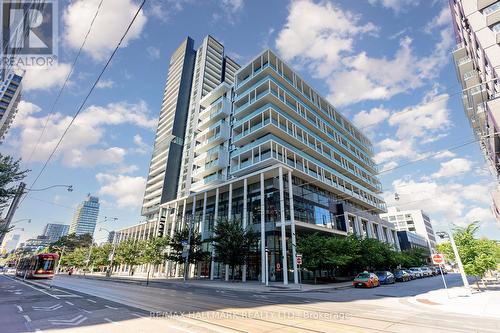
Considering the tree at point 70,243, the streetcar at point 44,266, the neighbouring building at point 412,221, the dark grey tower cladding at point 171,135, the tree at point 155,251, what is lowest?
the streetcar at point 44,266

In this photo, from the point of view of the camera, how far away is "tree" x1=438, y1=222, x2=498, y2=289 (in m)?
19.0

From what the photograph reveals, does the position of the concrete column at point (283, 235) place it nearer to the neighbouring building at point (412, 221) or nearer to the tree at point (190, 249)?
the tree at point (190, 249)

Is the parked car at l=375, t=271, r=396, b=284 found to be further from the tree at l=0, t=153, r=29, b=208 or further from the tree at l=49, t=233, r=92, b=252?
the tree at l=49, t=233, r=92, b=252

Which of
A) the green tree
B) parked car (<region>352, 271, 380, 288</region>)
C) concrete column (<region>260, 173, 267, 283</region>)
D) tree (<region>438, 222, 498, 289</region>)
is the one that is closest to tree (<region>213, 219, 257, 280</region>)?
concrete column (<region>260, 173, 267, 283</region>)

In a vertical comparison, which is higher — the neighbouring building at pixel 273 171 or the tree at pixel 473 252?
the neighbouring building at pixel 273 171

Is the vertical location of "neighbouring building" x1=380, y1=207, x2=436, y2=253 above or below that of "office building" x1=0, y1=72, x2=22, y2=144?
below

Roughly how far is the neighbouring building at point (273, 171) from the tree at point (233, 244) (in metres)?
2.14

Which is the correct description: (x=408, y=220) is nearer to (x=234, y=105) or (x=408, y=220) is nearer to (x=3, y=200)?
(x=234, y=105)

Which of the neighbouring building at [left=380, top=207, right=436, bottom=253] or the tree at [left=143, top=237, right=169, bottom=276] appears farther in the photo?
the neighbouring building at [left=380, top=207, right=436, bottom=253]

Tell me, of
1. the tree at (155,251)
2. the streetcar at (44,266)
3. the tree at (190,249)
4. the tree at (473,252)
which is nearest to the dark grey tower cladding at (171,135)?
the tree at (155,251)

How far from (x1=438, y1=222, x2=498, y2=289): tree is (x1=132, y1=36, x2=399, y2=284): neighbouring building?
37.6 ft

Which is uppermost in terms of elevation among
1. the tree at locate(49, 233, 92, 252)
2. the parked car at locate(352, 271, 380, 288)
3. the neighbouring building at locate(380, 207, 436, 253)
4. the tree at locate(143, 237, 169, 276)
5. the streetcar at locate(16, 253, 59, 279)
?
the neighbouring building at locate(380, 207, 436, 253)

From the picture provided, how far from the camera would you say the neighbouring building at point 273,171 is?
116 ft

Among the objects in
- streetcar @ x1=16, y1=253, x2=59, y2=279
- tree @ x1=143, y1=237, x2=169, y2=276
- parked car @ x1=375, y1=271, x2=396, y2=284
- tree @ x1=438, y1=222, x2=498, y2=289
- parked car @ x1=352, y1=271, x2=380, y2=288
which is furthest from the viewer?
tree @ x1=143, y1=237, x2=169, y2=276
